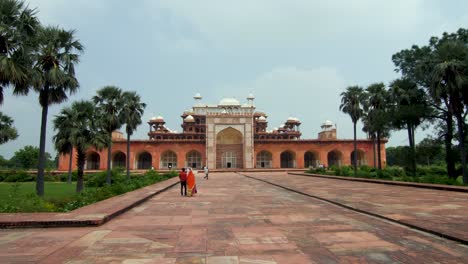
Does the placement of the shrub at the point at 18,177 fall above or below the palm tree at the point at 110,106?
below

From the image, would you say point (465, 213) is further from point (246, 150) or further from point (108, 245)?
point (246, 150)

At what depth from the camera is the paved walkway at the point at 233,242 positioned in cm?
410

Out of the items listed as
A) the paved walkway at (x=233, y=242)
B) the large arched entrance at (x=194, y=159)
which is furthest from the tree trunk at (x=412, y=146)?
the large arched entrance at (x=194, y=159)

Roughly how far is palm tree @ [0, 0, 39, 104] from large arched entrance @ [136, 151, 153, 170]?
4071 centimetres

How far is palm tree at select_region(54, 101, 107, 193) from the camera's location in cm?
2017

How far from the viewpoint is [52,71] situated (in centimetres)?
1480

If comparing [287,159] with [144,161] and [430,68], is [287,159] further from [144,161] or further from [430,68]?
[430,68]

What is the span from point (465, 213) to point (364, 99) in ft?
82.2

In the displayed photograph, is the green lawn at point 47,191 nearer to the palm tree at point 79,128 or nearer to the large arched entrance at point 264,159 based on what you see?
the palm tree at point 79,128

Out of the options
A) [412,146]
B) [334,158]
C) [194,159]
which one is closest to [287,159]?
[334,158]

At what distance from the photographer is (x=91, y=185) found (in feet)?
86.5

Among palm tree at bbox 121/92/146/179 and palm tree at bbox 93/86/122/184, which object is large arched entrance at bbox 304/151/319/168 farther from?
palm tree at bbox 93/86/122/184

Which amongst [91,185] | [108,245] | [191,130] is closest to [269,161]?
[191,130]

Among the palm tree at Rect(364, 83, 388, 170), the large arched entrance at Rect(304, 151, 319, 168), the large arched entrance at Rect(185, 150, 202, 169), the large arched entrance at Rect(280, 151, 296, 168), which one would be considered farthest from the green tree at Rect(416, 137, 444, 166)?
the large arched entrance at Rect(185, 150, 202, 169)
